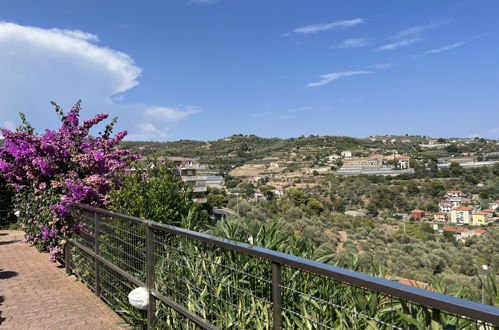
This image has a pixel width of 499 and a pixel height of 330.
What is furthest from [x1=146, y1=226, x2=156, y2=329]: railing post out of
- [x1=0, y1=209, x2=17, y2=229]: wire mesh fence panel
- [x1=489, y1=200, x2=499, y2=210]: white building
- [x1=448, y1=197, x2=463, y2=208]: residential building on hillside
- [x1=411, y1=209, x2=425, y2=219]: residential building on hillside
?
[x1=489, y1=200, x2=499, y2=210]: white building

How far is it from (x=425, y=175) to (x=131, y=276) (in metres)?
77.4

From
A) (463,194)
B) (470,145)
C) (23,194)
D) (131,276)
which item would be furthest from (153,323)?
(470,145)

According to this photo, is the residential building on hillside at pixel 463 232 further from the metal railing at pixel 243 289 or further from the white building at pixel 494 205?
the metal railing at pixel 243 289

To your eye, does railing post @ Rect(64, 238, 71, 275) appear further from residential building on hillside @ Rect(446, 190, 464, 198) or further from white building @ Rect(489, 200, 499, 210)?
residential building on hillside @ Rect(446, 190, 464, 198)

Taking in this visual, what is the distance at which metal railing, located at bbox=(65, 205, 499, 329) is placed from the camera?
136 cm

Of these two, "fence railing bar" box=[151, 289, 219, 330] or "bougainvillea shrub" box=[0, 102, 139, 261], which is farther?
"bougainvillea shrub" box=[0, 102, 139, 261]

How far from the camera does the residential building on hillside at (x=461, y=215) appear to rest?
49.2 metres

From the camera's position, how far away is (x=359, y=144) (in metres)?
101

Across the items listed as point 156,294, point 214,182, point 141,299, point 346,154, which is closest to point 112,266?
point 141,299

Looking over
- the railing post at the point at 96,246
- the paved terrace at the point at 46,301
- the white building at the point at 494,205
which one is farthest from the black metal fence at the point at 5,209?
the white building at the point at 494,205

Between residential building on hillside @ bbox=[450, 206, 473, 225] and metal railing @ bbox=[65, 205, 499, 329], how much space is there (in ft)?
176

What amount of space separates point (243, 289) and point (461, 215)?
55.5m

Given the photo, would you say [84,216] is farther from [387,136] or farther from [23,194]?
[387,136]

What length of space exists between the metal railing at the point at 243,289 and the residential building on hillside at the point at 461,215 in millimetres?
53749
